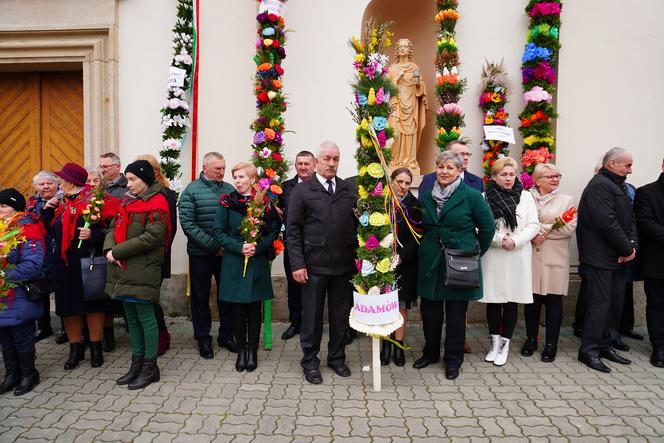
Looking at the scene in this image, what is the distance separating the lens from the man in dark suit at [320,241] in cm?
426

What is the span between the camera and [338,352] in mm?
4523

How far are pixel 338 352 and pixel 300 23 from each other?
169 inches

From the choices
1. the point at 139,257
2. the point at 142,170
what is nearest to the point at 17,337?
the point at 139,257

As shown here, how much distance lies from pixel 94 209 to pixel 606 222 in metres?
4.76

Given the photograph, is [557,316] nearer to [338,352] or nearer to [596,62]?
[338,352]

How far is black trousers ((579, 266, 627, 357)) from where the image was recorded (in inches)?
185

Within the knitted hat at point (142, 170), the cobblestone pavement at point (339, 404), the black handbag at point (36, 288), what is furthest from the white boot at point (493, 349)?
the black handbag at point (36, 288)

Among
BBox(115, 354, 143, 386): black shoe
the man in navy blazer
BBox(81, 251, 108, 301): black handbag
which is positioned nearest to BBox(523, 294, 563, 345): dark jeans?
the man in navy blazer

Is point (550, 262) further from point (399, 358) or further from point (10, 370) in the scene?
point (10, 370)

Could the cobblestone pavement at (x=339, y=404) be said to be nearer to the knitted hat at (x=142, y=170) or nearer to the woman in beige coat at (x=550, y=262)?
the woman in beige coat at (x=550, y=262)

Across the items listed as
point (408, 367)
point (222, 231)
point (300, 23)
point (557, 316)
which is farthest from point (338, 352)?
point (300, 23)

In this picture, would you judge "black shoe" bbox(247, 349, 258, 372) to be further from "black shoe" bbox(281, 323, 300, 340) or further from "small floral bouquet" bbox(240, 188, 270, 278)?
"black shoe" bbox(281, 323, 300, 340)

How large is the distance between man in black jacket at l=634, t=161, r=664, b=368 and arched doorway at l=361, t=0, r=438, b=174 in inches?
115

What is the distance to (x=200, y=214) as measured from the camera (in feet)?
16.5
